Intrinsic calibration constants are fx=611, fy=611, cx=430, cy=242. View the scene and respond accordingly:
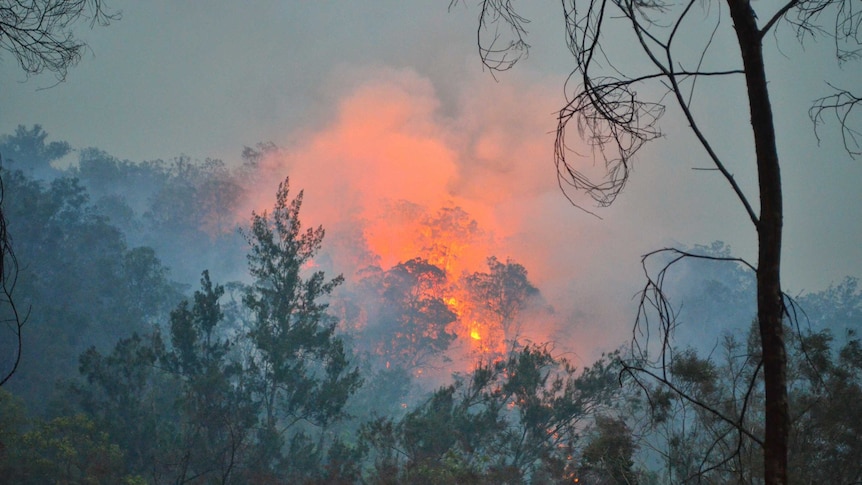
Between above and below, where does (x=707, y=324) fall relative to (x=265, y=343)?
above

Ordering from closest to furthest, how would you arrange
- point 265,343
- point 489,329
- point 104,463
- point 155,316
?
point 104,463, point 265,343, point 155,316, point 489,329

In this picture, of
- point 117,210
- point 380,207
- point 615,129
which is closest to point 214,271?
point 117,210

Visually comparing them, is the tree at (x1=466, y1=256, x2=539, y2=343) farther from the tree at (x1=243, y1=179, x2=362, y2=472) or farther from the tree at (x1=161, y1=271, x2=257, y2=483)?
the tree at (x1=161, y1=271, x2=257, y2=483)

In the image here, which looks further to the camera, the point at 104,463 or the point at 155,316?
the point at 155,316

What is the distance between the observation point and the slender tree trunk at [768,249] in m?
1.40

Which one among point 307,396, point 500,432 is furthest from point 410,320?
point 500,432

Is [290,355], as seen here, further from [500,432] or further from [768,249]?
[768,249]

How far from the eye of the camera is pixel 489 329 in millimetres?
44281

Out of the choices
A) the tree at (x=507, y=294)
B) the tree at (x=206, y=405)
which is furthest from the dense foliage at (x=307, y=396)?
the tree at (x=507, y=294)

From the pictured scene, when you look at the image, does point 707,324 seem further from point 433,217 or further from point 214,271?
point 214,271

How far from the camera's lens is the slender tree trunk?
1.40 meters

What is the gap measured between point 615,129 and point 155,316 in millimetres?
31293

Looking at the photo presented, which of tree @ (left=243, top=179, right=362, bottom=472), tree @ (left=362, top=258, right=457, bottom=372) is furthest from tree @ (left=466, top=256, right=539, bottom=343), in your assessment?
tree @ (left=243, top=179, right=362, bottom=472)

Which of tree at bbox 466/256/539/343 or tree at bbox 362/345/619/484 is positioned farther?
tree at bbox 466/256/539/343
